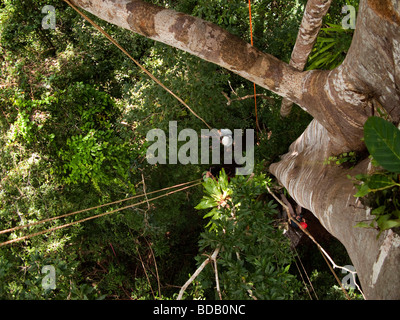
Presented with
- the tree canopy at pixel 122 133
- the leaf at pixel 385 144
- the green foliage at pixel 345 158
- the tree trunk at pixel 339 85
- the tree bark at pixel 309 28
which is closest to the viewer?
the leaf at pixel 385 144

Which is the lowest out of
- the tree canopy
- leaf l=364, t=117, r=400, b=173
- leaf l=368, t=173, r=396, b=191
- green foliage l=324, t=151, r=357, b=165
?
the tree canopy

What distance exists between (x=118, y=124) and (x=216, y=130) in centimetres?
142

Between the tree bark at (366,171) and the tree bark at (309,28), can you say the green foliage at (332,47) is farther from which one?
the tree bark at (366,171)

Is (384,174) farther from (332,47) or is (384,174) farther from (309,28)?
(332,47)

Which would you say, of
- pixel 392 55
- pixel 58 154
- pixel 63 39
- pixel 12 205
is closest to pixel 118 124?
pixel 58 154

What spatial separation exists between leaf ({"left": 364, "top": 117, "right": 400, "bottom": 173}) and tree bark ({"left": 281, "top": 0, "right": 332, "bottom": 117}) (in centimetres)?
154

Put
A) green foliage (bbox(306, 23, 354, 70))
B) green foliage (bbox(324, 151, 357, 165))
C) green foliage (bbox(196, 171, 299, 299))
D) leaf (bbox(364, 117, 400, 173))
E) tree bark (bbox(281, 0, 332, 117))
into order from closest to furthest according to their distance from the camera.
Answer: leaf (bbox(364, 117, 400, 173)) → green foliage (bbox(324, 151, 357, 165)) → green foliage (bbox(196, 171, 299, 299)) → tree bark (bbox(281, 0, 332, 117)) → green foliage (bbox(306, 23, 354, 70))

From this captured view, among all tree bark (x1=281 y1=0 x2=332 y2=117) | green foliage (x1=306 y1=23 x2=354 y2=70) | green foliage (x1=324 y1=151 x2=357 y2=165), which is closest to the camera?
green foliage (x1=324 y1=151 x2=357 y2=165)

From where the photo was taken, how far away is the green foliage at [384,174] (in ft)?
2.88

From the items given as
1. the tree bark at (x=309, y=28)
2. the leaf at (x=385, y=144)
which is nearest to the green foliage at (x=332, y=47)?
the tree bark at (x=309, y=28)

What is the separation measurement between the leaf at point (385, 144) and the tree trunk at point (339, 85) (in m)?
0.25

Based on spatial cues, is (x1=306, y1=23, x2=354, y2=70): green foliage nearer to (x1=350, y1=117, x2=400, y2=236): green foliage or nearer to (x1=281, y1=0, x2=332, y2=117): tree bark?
(x1=281, y1=0, x2=332, y2=117): tree bark

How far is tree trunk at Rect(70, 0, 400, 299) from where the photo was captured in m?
1.07

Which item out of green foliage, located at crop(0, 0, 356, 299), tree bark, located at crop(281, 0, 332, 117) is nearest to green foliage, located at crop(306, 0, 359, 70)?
tree bark, located at crop(281, 0, 332, 117)
